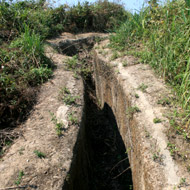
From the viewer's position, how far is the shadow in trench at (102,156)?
3570mm

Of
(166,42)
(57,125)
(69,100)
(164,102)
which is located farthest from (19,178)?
(166,42)

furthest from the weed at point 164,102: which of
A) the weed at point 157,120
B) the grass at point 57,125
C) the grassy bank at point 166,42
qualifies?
the grass at point 57,125

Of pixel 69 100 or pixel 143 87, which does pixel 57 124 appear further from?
pixel 143 87

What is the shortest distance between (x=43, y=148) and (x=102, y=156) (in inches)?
98.7

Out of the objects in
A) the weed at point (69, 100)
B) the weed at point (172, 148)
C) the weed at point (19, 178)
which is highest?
the weed at point (69, 100)

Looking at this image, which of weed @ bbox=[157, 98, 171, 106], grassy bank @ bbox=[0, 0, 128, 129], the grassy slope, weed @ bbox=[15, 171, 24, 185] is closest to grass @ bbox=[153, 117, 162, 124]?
the grassy slope

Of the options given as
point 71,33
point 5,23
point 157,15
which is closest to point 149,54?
point 157,15

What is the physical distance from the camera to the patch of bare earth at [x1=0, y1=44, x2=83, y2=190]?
7.29 ft

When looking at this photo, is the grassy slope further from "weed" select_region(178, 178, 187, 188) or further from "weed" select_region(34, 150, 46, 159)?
"weed" select_region(34, 150, 46, 159)

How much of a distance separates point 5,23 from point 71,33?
2.56m

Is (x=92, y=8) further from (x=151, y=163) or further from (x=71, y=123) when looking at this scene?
(x=151, y=163)

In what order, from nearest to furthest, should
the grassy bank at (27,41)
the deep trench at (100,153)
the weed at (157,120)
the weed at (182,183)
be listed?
the weed at (182,183) → the weed at (157,120) → the grassy bank at (27,41) → the deep trench at (100,153)

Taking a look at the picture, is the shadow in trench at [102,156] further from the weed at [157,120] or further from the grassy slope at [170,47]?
the grassy slope at [170,47]

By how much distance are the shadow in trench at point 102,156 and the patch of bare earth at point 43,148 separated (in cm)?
41
